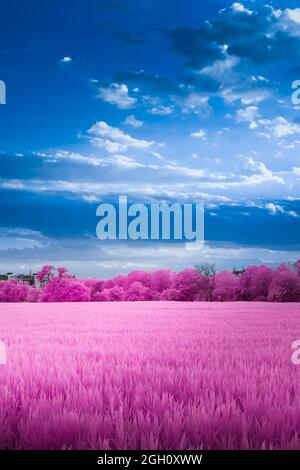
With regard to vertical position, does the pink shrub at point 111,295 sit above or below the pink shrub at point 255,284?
below

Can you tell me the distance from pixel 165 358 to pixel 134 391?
2329 mm

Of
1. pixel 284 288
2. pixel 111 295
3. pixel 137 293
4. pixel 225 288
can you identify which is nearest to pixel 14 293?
pixel 111 295

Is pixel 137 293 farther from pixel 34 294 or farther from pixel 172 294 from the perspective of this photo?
pixel 34 294

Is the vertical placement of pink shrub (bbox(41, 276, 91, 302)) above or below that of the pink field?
below

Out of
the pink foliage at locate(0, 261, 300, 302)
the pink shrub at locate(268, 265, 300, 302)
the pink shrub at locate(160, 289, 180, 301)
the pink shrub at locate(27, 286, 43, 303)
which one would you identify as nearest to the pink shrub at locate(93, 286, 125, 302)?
the pink foliage at locate(0, 261, 300, 302)

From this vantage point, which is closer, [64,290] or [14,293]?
[64,290]

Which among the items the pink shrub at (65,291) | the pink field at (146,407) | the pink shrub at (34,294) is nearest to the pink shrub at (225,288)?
the pink shrub at (65,291)

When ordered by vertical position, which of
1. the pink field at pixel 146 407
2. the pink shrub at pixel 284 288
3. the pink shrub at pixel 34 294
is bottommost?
the pink shrub at pixel 34 294

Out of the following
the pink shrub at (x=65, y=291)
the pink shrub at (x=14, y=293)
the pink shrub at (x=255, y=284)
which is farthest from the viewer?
the pink shrub at (x=14, y=293)

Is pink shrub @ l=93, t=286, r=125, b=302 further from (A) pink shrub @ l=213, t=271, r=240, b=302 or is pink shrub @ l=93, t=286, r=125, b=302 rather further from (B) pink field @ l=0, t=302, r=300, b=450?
(B) pink field @ l=0, t=302, r=300, b=450

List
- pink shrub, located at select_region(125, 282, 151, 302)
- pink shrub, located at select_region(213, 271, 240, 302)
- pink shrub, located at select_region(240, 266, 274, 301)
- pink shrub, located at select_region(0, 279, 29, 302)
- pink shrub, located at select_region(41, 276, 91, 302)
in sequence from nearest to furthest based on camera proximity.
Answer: pink shrub, located at select_region(240, 266, 274, 301), pink shrub, located at select_region(213, 271, 240, 302), pink shrub, located at select_region(125, 282, 151, 302), pink shrub, located at select_region(41, 276, 91, 302), pink shrub, located at select_region(0, 279, 29, 302)

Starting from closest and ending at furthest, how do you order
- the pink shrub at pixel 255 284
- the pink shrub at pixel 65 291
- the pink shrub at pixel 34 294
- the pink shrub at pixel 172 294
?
1. the pink shrub at pixel 255 284
2. the pink shrub at pixel 172 294
3. the pink shrub at pixel 65 291
4. the pink shrub at pixel 34 294

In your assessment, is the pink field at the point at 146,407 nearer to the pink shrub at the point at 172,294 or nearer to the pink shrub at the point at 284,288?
the pink shrub at the point at 284,288
